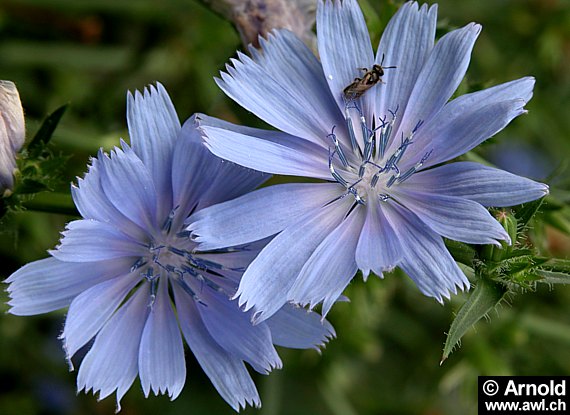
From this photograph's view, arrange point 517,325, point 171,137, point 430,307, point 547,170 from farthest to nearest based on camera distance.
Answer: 1. point 547,170
2. point 430,307
3. point 517,325
4. point 171,137

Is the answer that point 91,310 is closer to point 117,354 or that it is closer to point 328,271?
point 117,354

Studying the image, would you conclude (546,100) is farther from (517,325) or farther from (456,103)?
(456,103)

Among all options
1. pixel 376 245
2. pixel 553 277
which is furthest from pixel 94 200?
pixel 553 277

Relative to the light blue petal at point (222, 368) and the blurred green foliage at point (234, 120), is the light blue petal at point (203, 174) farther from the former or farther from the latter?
the blurred green foliage at point (234, 120)

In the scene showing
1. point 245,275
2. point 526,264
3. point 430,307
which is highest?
point 430,307

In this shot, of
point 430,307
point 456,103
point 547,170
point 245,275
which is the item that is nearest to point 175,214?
point 245,275

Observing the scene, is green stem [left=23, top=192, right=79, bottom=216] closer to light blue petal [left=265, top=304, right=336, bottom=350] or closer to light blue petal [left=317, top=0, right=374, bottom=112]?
light blue petal [left=265, top=304, right=336, bottom=350]

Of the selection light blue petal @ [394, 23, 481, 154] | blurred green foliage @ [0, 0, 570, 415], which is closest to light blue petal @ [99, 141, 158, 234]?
light blue petal @ [394, 23, 481, 154]

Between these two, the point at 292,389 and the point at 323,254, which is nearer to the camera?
the point at 323,254
